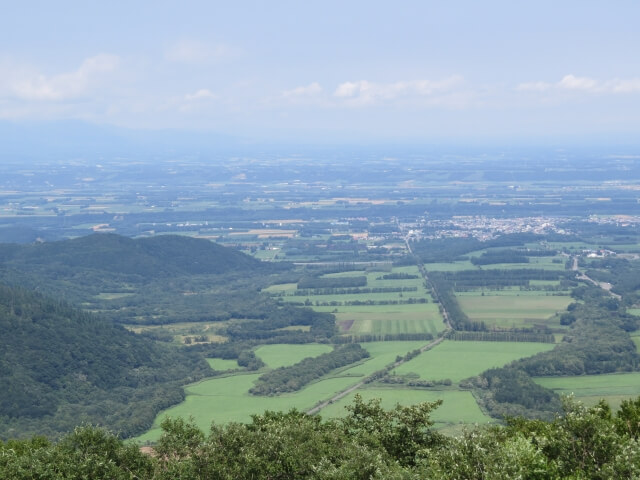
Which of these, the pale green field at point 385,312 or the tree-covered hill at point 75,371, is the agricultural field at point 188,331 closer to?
the tree-covered hill at point 75,371

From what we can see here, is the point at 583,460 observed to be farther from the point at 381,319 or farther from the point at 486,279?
the point at 486,279

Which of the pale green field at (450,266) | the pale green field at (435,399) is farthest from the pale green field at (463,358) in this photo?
the pale green field at (450,266)

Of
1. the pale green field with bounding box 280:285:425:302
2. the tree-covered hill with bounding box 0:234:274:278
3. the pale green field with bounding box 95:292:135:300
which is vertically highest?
the tree-covered hill with bounding box 0:234:274:278

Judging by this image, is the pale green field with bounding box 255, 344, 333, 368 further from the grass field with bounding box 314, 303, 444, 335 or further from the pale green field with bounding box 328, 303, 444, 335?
the grass field with bounding box 314, 303, 444, 335

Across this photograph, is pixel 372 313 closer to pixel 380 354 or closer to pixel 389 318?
pixel 389 318

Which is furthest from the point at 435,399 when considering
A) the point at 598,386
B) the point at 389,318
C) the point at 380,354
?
the point at 389,318

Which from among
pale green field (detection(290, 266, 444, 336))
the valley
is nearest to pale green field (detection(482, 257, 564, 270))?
the valley
